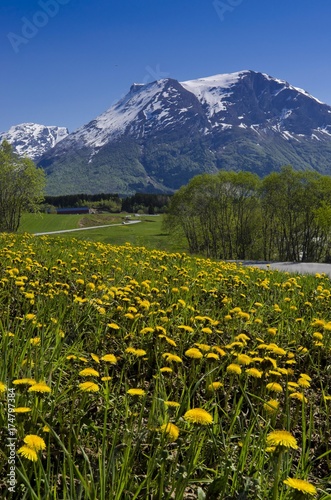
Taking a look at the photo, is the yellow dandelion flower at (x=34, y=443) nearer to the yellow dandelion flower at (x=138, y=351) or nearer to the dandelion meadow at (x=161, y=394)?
the dandelion meadow at (x=161, y=394)

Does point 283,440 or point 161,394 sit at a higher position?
point 283,440

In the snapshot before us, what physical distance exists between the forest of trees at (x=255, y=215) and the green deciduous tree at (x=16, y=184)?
19.0 meters

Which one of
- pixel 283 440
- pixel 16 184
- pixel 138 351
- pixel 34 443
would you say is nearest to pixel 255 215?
pixel 16 184

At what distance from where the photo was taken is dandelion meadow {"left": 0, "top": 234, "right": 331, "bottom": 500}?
1.83 m

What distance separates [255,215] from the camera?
53969mm

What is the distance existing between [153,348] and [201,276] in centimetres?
335

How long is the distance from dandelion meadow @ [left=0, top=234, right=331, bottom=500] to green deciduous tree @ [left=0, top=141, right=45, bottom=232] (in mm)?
47934

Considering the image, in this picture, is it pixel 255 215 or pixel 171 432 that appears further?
pixel 255 215

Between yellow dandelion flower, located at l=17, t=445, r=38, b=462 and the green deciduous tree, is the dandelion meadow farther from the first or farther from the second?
the green deciduous tree

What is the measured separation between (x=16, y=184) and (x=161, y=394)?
53386mm

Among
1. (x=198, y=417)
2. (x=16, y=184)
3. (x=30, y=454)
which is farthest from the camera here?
(x=16, y=184)

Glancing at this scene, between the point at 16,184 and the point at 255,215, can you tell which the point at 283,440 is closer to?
the point at 255,215

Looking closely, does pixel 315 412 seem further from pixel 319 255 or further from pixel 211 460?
pixel 319 255

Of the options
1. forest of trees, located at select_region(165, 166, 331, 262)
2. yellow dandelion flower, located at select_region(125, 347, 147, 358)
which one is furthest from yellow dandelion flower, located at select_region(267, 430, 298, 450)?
forest of trees, located at select_region(165, 166, 331, 262)
